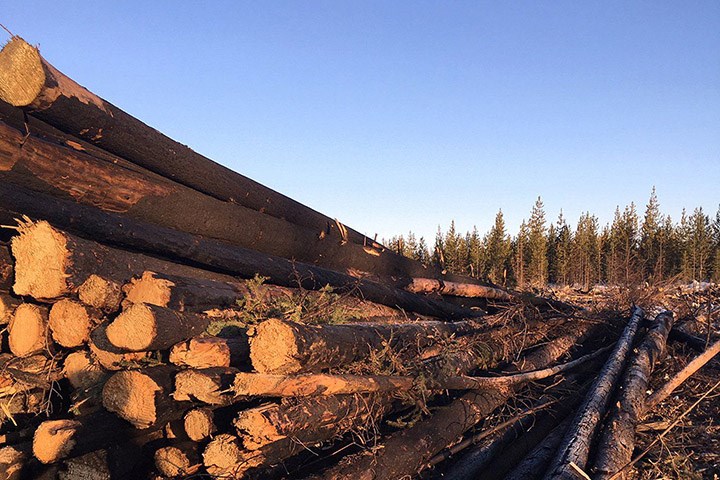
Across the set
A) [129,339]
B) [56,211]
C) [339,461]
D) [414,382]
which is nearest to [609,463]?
[414,382]

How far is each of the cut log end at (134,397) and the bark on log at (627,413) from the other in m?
3.26

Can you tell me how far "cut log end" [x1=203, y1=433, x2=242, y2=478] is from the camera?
2.94 metres

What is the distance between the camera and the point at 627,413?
4938 mm

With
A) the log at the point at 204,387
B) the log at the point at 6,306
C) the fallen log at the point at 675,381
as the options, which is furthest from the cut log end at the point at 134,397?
the fallen log at the point at 675,381

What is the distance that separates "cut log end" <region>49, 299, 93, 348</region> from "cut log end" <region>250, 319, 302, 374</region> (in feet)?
4.47

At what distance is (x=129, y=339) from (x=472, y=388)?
322 centimetres

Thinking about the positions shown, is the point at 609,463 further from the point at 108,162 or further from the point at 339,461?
the point at 108,162

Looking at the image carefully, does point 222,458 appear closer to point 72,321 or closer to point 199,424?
point 199,424

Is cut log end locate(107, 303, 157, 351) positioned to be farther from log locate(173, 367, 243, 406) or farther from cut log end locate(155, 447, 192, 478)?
cut log end locate(155, 447, 192, 478)

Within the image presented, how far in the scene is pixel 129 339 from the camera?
319 centimetres

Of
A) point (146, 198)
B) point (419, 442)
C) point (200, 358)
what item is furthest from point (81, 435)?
point (146, 198)

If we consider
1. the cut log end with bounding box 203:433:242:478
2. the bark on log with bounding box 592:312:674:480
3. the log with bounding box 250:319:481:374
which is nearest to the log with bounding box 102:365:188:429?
the cut log end with bounding box 203:433:242:478

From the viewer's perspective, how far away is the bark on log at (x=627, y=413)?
398 cm

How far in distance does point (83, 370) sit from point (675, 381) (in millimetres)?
6310
